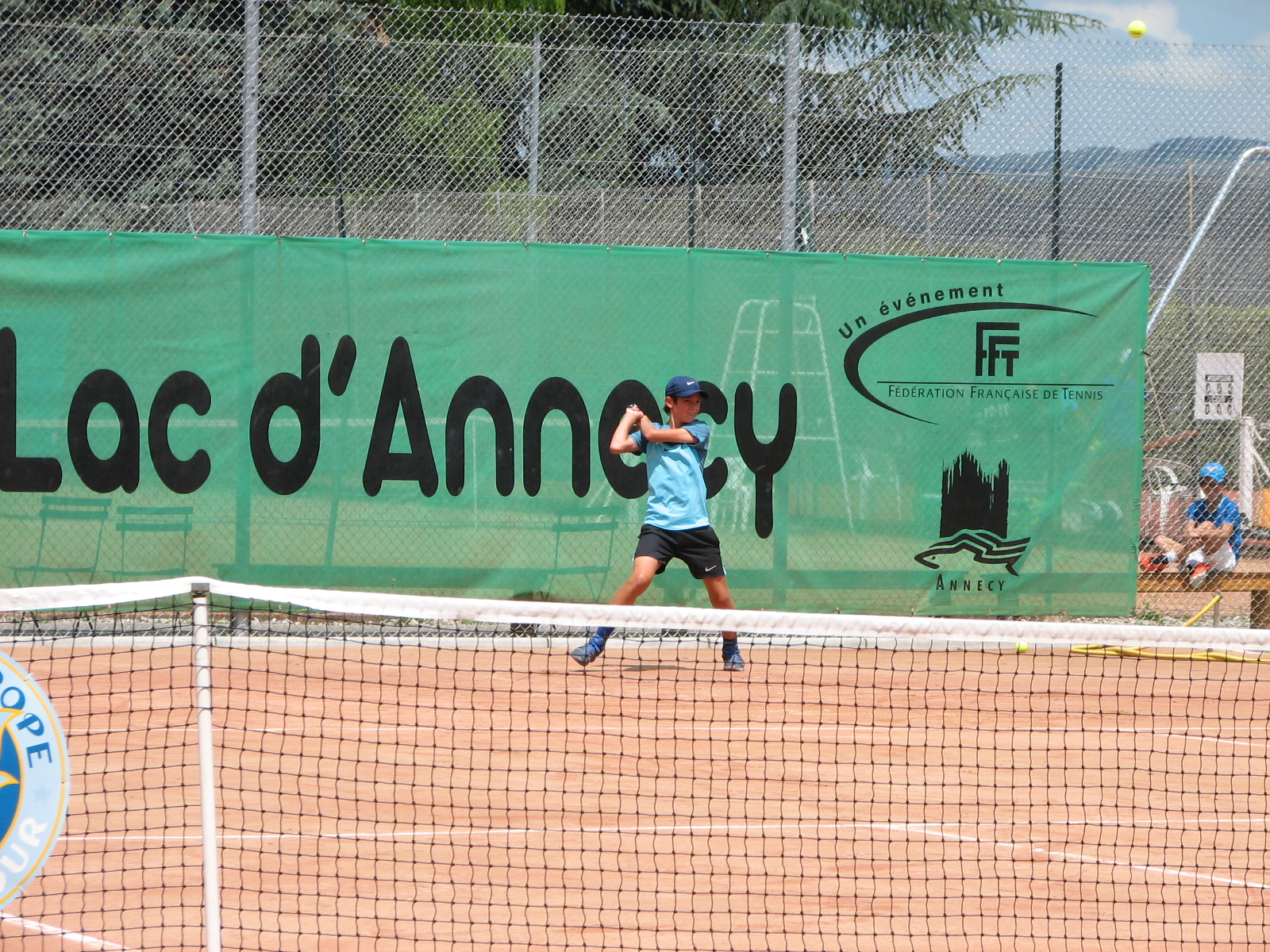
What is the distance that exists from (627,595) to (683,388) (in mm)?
1140

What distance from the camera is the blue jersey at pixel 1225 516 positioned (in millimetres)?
10648

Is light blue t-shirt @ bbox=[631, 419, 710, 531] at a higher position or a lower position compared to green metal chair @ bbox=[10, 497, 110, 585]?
higher

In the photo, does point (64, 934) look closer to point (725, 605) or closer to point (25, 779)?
point (25, 779)

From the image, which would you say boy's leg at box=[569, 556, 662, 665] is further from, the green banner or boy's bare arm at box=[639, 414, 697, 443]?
the green banner

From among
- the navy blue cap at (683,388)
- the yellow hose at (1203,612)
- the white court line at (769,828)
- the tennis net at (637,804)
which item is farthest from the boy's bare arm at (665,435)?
the yellow hose at (1203,612)

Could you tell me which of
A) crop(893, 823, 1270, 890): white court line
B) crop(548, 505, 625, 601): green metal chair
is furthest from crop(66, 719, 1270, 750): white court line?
crop(548, 505, 625, 601): green metal chair

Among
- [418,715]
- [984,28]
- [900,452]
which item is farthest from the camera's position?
[984,28]

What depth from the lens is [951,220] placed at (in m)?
10.1

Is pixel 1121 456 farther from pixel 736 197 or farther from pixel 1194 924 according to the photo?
pixel 1194 924

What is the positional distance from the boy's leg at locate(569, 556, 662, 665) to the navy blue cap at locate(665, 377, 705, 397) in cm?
89

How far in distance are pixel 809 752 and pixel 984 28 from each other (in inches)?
798

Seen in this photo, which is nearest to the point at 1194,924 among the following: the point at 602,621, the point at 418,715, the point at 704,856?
the point at 704,856

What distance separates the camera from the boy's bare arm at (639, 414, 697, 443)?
801 centimetres

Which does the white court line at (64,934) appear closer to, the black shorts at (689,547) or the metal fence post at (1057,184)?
the black shorts at (689,547)
